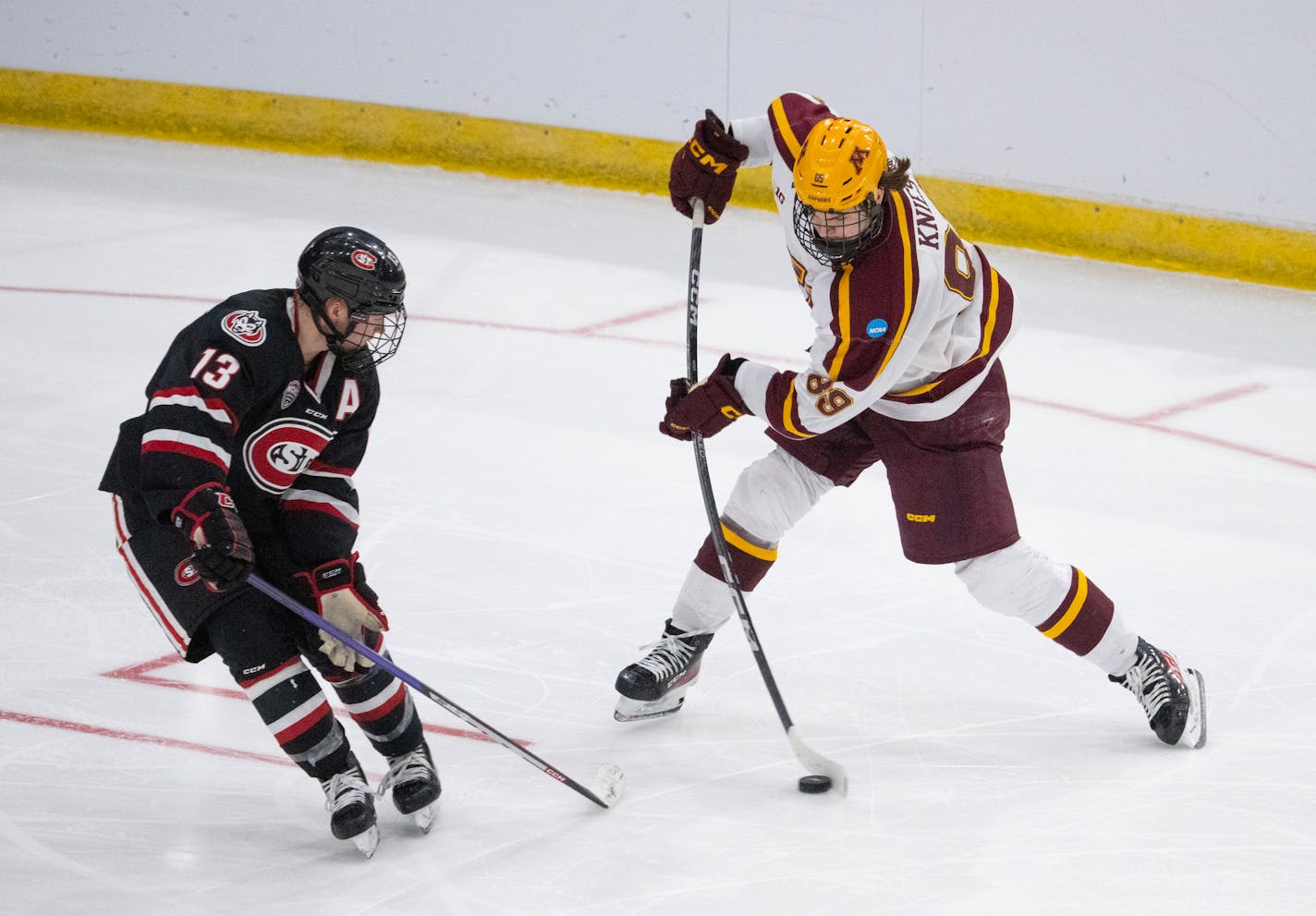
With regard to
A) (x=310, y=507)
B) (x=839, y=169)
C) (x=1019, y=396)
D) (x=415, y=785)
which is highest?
(x=839, y=169)

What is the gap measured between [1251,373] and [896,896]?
3198mm

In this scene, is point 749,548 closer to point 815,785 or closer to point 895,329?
point 815,785

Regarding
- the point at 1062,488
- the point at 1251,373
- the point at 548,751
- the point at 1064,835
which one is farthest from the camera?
the point at 1251,373

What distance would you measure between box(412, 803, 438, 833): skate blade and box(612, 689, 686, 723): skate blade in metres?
0.51

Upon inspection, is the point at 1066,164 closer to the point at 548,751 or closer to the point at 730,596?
the point at 730,596

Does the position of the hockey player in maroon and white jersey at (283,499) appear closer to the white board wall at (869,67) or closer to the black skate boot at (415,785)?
the black skate boot at (415,785)

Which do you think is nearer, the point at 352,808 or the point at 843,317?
the point at 352,808

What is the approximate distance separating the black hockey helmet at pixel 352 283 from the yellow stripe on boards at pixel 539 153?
4271 millimetres

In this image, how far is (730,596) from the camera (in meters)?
2.98

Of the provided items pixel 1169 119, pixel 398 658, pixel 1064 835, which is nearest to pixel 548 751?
pixel 398 658

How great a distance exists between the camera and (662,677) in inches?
115

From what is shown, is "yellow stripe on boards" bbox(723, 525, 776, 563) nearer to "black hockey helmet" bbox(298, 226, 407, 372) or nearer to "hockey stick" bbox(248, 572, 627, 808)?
"hockey stick" bbox(248, 572, 627, 808)

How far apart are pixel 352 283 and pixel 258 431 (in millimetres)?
270

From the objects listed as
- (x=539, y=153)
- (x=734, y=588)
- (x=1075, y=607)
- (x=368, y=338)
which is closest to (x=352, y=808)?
(x=368, y=338)
